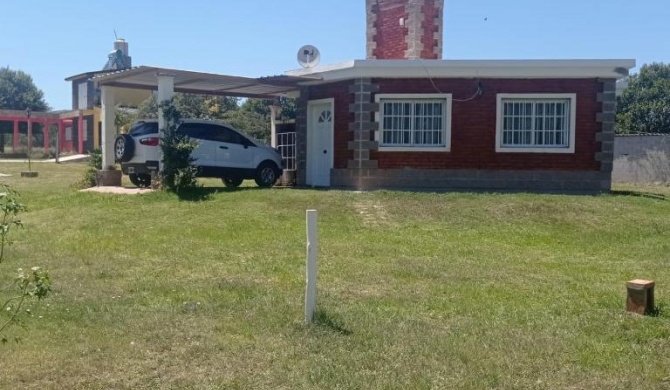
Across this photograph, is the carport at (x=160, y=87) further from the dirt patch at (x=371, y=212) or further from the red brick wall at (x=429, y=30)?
the dirt patch at (x=371, y=212)

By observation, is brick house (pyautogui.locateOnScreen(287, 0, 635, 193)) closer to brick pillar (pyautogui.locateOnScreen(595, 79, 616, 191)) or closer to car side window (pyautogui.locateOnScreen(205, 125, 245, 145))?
brick pillar (pyautogui.locateOnScreen(595, 79, 616, 191))

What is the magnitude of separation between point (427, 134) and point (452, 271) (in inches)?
328

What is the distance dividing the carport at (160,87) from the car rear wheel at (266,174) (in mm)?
2068

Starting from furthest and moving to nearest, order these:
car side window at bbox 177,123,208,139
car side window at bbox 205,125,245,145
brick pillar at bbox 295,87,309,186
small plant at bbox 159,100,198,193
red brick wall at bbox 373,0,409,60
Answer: red brick wall at bbox 373,0,409,60 → brick pillar at bbox 295,87,309,186 → car side window at bbox 205,125,245,145 → car side window at bbox 177,123,208,139 → small plant at bbox 159,100,198,193

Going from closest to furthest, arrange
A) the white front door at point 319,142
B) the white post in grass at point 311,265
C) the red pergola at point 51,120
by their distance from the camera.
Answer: the white post in grass at point 311,265 < the white front door at point 319,142 < the red pergola at point 51,120

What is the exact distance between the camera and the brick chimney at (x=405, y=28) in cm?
1912

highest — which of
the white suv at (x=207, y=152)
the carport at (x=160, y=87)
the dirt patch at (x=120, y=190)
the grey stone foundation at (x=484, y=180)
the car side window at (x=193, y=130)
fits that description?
the carport at (x=160, y=87)

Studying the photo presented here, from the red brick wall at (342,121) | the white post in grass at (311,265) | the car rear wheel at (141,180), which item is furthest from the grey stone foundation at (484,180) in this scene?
the white post in grass at (311,265)

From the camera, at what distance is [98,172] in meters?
18.0

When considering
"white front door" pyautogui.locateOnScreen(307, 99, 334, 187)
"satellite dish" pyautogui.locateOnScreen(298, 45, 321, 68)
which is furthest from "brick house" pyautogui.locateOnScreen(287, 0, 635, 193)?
"satellite dish" pyautogui.locateOnScreen(298, 45, 321, 68)

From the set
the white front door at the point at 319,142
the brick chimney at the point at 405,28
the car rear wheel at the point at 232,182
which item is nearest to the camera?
the white front door at the point at 319,142

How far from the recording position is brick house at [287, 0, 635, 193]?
16062mm

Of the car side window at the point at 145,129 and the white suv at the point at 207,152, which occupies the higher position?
the car side window at the point at 145,129

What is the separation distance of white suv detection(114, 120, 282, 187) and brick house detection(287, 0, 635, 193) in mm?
2583
